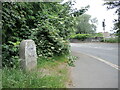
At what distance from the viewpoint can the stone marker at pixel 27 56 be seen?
4.53 meters

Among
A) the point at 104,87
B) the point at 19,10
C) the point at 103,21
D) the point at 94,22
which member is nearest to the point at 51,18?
the point at 19,10

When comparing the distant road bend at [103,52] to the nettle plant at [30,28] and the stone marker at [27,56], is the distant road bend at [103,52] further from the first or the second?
the stone marker at [27,56]

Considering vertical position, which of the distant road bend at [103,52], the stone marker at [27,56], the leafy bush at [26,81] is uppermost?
the stone marker at [27,56]

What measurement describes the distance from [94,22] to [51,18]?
169ft

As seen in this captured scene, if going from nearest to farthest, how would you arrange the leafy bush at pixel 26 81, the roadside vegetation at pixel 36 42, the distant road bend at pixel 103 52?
the leafy bush at pixel 26 81, the roadside vegetation at pixel 36 42, the distant road bend at pixel 103 52

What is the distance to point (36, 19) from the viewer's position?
679cm

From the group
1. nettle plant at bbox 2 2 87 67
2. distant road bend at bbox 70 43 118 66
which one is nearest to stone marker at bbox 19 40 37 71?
nettle plant at bbox 2 2 87 67

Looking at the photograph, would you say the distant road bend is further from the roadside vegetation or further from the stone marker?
the stone marker

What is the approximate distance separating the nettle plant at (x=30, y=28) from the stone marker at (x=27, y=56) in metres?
0.42

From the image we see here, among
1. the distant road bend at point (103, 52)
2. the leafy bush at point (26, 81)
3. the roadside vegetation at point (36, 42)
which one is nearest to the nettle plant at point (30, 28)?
the roadside vegetation at point (36, 42)

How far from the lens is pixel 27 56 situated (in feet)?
15.1

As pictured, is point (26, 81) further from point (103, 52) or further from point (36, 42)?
point (103, 52)

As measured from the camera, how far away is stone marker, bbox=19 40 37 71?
453 cm

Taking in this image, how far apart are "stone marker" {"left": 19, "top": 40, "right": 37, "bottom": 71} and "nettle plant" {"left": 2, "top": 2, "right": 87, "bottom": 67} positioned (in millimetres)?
420
